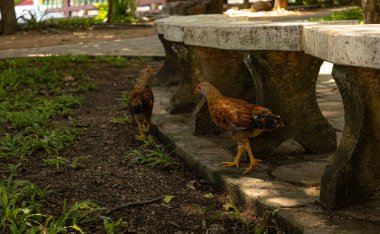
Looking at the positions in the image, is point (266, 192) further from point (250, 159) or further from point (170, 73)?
point (170, 73)

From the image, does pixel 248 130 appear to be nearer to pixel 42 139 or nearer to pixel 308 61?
pixel 308 61

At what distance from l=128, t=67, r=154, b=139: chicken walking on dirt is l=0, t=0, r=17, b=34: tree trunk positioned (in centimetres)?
1088

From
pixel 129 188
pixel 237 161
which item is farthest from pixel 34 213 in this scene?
pixel 237 161

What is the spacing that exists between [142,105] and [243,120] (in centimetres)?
166

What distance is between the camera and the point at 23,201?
3.84 m

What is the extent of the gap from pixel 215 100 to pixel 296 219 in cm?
137

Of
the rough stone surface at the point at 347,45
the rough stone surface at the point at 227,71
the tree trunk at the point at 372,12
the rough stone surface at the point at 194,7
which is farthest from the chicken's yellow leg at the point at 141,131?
the rough stone surface at the point at 194,7

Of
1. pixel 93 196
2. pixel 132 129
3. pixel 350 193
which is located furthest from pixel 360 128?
pixel 132 129

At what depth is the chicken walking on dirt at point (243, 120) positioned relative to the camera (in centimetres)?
388

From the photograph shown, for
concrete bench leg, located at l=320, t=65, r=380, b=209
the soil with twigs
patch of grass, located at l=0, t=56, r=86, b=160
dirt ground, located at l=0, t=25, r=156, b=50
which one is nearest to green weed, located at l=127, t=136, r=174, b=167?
the soil with twigs

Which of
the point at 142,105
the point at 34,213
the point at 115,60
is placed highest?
the point at 142,105

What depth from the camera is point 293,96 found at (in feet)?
14.0

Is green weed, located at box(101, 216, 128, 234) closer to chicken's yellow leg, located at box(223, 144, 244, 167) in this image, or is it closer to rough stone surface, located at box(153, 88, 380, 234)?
rough stone surface, located at box(153, 88, 380, 234)

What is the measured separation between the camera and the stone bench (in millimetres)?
3217
